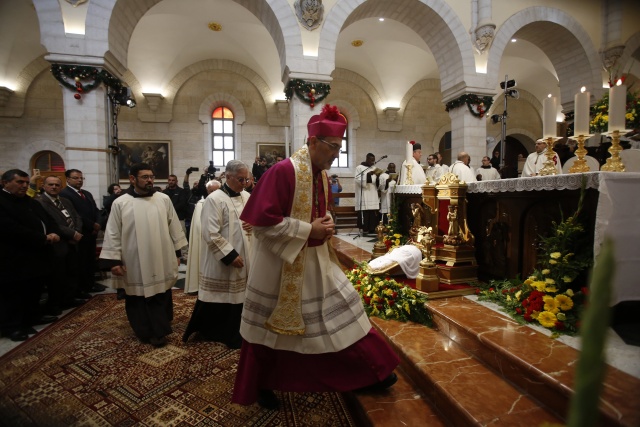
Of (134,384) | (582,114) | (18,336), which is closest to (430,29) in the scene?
(582,114)

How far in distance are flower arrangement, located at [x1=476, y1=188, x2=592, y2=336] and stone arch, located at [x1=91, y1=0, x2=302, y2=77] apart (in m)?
7.04

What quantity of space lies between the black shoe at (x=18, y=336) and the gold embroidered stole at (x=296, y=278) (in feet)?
10.3

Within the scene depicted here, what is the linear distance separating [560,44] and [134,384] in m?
13.9

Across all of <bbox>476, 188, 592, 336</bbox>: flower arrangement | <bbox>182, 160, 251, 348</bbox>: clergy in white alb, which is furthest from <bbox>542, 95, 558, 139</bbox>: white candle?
<bbox>182, 160, 251, 348</bbox>: clergy in white alb

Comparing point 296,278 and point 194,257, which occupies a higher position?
point 296,278

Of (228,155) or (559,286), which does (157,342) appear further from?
(228,155)

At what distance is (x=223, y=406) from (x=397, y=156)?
44.7ft

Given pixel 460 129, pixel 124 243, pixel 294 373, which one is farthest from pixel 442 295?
pixel 460 129

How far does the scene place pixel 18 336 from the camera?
3543 mm

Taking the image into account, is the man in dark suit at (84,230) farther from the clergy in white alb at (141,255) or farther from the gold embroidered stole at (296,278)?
the gold embroidered stole at (296,278)

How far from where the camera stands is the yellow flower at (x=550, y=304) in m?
2.74

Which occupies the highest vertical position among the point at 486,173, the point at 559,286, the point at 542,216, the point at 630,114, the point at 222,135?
→ the point at 222,135

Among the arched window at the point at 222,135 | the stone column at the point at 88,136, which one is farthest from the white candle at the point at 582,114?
the arched window at the point at 222,135

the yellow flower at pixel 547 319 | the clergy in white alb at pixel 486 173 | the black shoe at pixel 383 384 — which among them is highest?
the clergy in white alb at pixel 486 173
